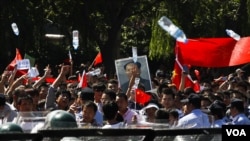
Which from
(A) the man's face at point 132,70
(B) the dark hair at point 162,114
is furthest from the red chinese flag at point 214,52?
(B) the dark hair at point 162,114

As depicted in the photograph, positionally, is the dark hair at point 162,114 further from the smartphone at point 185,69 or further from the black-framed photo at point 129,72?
the smartphone at point 185,69

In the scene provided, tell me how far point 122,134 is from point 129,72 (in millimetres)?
8624

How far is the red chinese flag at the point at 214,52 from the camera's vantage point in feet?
58.7

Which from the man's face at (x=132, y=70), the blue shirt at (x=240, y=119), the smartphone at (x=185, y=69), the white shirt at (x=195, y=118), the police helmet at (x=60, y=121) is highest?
the police helmet at (x=60, y=121)

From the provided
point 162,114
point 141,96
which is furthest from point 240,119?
point 141,96

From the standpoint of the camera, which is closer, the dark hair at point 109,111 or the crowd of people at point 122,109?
the crowd of people at point 122,109

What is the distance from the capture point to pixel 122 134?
6020 mm

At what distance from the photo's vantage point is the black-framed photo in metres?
14.6

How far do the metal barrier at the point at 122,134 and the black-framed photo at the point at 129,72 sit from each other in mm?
8062

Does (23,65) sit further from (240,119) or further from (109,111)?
(109,111)

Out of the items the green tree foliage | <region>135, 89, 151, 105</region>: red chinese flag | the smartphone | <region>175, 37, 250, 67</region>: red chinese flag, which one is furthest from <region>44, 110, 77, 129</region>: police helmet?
the green tree foliage

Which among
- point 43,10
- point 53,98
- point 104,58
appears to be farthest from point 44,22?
point 53,98

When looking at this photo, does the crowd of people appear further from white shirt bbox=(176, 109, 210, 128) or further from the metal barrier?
the metal barrier

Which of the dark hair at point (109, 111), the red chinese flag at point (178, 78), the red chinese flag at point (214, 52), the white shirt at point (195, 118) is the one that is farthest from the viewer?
the red chinese flag at point (214, 52)
